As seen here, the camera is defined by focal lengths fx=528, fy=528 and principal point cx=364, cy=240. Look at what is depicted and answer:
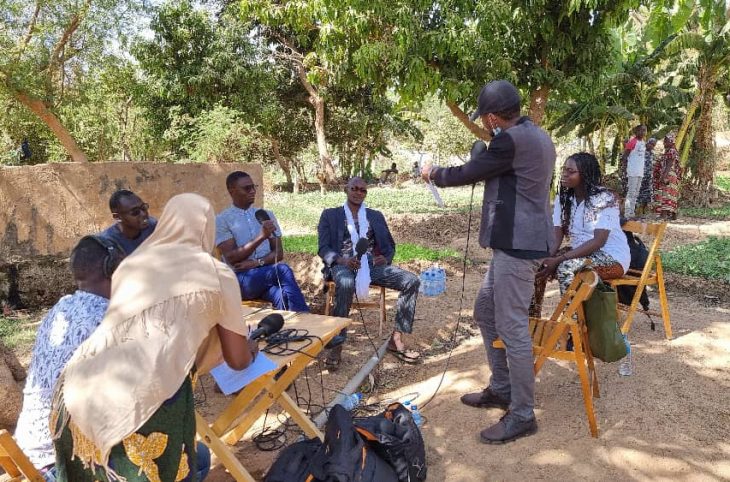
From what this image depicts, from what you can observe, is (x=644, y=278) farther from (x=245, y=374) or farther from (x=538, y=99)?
(x=538, y=99)

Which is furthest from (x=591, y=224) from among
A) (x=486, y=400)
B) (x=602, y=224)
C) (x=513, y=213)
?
(x=486, y=400)

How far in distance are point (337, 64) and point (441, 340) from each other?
631 cm

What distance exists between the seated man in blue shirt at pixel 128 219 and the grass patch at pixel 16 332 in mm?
1841

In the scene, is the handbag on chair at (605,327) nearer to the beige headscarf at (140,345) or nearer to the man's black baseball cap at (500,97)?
the man's black baseball cap at (500,97)

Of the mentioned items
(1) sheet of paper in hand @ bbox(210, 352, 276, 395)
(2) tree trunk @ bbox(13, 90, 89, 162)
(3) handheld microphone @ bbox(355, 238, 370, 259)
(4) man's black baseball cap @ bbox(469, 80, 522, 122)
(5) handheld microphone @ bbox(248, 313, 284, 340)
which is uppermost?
(2) tree trunk @ bbox(13, 90, 89, 162)

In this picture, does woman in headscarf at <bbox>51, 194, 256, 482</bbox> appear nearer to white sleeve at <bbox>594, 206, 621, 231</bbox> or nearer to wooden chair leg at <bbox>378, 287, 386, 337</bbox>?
wooden chair leg at <bbox>378, 287, 386, 337</bbox>

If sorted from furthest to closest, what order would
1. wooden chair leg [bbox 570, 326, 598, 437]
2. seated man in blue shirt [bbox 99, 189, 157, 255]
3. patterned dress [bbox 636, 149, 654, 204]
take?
patterned dress [bbox 636, 149, 654, 204], seated man in blue shirt [bbox 99, 189, 157, 255], wooden chair leg [bbox 570, 326, 598, 437]

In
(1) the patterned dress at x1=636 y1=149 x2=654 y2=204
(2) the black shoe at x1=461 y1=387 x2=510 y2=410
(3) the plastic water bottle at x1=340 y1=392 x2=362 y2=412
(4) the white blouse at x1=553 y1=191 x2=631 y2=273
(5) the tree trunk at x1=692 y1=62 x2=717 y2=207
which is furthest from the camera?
(5) the tree trunk at x1=692 y1=62 x2=717 y2=207

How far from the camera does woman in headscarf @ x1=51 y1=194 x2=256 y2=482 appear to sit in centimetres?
186

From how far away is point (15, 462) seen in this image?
1959 millimetres

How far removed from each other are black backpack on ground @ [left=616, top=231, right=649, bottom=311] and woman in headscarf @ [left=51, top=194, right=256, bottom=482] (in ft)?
12.6

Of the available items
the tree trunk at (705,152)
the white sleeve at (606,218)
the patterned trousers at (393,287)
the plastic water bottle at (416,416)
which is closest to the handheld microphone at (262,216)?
the patterned trousers at (393,287)

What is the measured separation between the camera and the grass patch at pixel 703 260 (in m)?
6.56

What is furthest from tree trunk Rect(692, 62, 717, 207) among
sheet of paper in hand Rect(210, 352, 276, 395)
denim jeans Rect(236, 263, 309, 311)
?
sheet of paper in hand Rect(210, 352, 276, 395)
